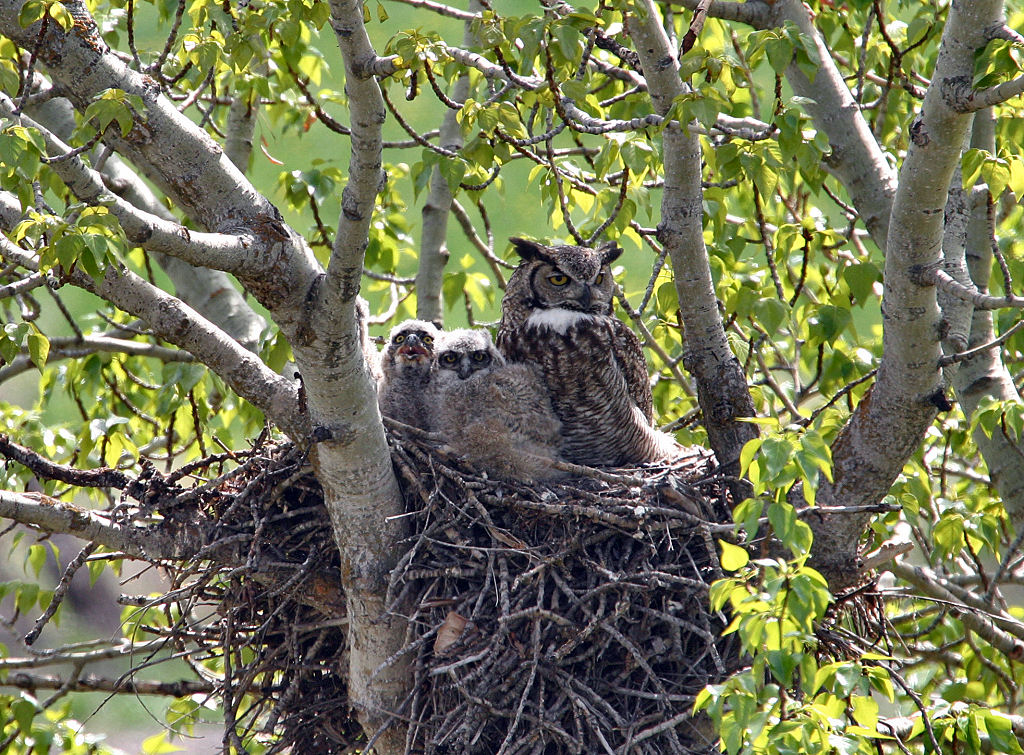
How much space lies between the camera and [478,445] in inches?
117

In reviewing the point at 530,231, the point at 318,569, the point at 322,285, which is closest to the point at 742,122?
the point at 322,285

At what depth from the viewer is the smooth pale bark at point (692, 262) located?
232 centimetres

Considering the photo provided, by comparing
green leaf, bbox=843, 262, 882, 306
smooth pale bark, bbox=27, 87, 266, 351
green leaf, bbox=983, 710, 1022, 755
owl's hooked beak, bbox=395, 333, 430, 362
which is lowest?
green leaf, bbox=983, 710, 1022, 755

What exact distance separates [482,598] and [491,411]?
0.70 m

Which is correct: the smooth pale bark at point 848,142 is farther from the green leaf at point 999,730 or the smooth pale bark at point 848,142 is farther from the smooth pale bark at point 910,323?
the green leaf at point 999,730

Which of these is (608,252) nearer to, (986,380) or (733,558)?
(986,380)

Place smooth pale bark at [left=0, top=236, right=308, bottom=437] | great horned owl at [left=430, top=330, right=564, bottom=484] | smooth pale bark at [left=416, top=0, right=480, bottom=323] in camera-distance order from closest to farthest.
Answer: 1. smooth pale bark at [left=0, top=236, right=308, bottom=437]
2. great horned owl at [left=430, top=330, right=564, bottom=484]
3. smooth pale bark at [left=416, top=0, right=480, bottom=323]

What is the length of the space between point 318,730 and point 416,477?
2.50 ft

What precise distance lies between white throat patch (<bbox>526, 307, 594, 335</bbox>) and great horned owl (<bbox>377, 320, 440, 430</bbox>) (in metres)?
0.35

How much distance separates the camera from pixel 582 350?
320 cm

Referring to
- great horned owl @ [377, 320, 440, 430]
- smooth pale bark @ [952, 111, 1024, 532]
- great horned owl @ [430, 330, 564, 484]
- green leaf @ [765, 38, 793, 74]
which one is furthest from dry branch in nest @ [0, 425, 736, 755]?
green leaf @ [765, 38, 793, 74]

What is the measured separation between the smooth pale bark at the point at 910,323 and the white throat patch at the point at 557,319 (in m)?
1.04

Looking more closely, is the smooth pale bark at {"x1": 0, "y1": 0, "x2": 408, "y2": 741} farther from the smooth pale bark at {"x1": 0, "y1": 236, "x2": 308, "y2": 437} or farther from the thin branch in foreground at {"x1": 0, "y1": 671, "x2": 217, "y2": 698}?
the thin branch in foreground at {"x1": 0, "y1": 671, "x2": 217, "y2": 698}

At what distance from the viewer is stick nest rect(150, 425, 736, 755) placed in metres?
2.36
